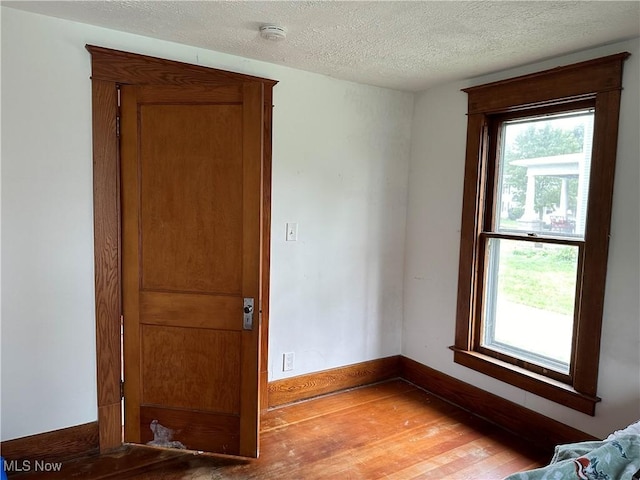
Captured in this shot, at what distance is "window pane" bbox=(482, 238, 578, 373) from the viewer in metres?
2.52

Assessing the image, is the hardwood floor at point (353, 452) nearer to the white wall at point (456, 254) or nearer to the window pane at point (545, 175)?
the white wall at point (456, 254)

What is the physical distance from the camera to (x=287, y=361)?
298cm

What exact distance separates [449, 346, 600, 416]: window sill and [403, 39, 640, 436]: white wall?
0.05 metres

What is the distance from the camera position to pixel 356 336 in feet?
10.8

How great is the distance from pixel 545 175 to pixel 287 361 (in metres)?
2.07

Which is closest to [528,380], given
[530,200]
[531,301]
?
[531,301]

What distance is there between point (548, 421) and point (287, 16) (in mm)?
2665

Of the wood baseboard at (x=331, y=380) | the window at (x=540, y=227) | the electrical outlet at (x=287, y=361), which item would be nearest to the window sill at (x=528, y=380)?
the window at (x=540, y=227)

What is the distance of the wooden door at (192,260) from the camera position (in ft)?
7.38

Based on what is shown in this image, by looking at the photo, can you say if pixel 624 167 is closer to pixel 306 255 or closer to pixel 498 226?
pixel 498 226

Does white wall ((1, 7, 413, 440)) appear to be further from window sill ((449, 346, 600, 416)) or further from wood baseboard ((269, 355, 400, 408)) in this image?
window sill ((449, 346, 600, 416))

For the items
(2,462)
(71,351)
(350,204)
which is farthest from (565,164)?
(2,462)

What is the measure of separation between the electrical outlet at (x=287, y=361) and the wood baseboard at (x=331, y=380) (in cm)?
8

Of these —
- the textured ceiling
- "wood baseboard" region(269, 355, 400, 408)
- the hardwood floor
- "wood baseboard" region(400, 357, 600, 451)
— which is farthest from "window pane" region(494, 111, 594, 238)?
"wood baseboard" region(269, 355, 400, 408)
